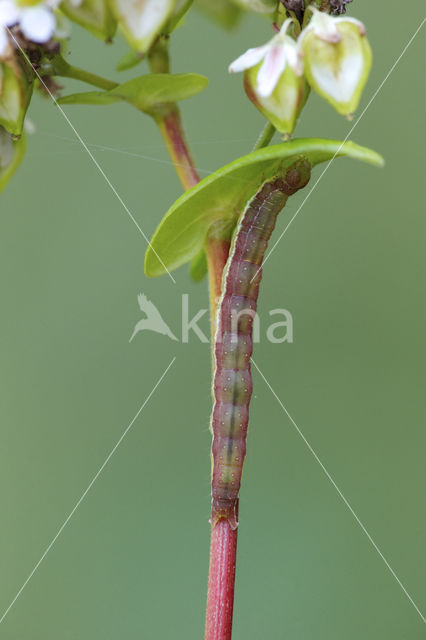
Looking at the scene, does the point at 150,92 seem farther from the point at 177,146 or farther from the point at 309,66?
the point at 309,66

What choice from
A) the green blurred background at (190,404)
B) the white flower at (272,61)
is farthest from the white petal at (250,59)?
the green blurred background at (190,404)

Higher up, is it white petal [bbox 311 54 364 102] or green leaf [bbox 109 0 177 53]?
green leaf [bbox 109 0 177 53]

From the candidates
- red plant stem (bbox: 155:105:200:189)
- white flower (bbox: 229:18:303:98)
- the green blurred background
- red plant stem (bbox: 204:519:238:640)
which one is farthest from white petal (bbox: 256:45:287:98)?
the green blurred background

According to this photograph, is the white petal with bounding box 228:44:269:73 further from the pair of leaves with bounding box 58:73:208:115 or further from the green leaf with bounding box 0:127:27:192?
the green leaf with bounding box 0:127:27:192

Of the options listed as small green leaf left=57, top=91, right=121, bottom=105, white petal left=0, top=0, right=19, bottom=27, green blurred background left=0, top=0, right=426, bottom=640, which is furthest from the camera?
green blurred background left=0, top=0, right=426, bottom=640

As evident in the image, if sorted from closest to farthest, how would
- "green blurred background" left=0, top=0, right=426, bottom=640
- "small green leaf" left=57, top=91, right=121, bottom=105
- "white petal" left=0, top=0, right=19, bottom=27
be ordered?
"white petal" left=0, top=0, right=19, bottom=27
"small green leaf" left=57, top=91, right=121, bottom=105
"green blurred background" left=0, top=0, right=426, bottom=640

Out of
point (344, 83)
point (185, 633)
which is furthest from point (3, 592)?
point (344, 83)

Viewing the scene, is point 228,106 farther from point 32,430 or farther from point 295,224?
point 32,430
